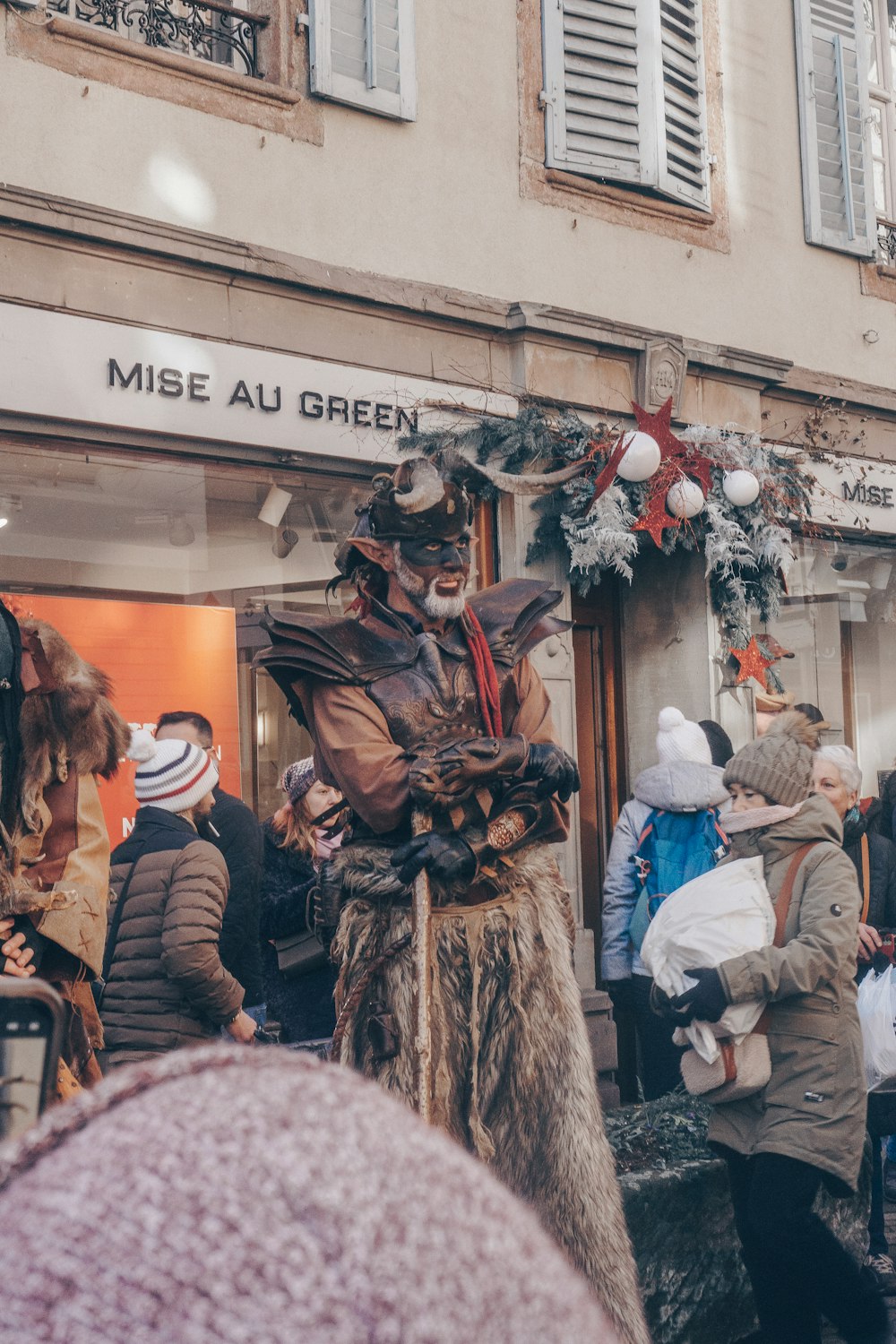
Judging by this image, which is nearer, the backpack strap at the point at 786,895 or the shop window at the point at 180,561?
the backpack strap at the point at 786,895

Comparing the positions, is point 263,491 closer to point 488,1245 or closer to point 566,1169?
point 566,1169

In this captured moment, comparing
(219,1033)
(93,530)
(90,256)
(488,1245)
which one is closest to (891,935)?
(219,1033)

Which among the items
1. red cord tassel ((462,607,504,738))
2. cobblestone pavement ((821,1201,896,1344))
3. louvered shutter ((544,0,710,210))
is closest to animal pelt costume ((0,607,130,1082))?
red cord tassel ((462,607,504,738))

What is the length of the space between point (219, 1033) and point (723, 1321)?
174 cm

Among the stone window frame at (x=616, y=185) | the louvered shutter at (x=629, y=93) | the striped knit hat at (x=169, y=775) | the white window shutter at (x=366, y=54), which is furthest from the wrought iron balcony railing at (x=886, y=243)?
the striped knit hat at (x=169, y=775)

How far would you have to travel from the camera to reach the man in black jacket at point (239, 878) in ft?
17.8

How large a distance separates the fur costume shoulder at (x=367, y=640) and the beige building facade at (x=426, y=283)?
9.31 feet

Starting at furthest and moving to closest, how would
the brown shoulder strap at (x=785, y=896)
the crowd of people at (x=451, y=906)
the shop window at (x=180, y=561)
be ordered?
the shop window at (x=180, y=561), the brown shoulder strap at (x=785, y=896), the crowd of people at (x=451, y=906)

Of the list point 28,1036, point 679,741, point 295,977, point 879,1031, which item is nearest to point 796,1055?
point 879,1031

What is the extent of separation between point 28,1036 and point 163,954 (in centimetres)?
322

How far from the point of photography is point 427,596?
3980 mm

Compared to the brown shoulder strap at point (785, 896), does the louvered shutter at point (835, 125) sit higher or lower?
higher

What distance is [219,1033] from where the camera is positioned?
470 centimetres

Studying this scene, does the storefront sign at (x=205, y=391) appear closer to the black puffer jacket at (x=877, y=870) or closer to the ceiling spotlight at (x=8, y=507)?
the ceiling spotlight at (x=8, y=507)
